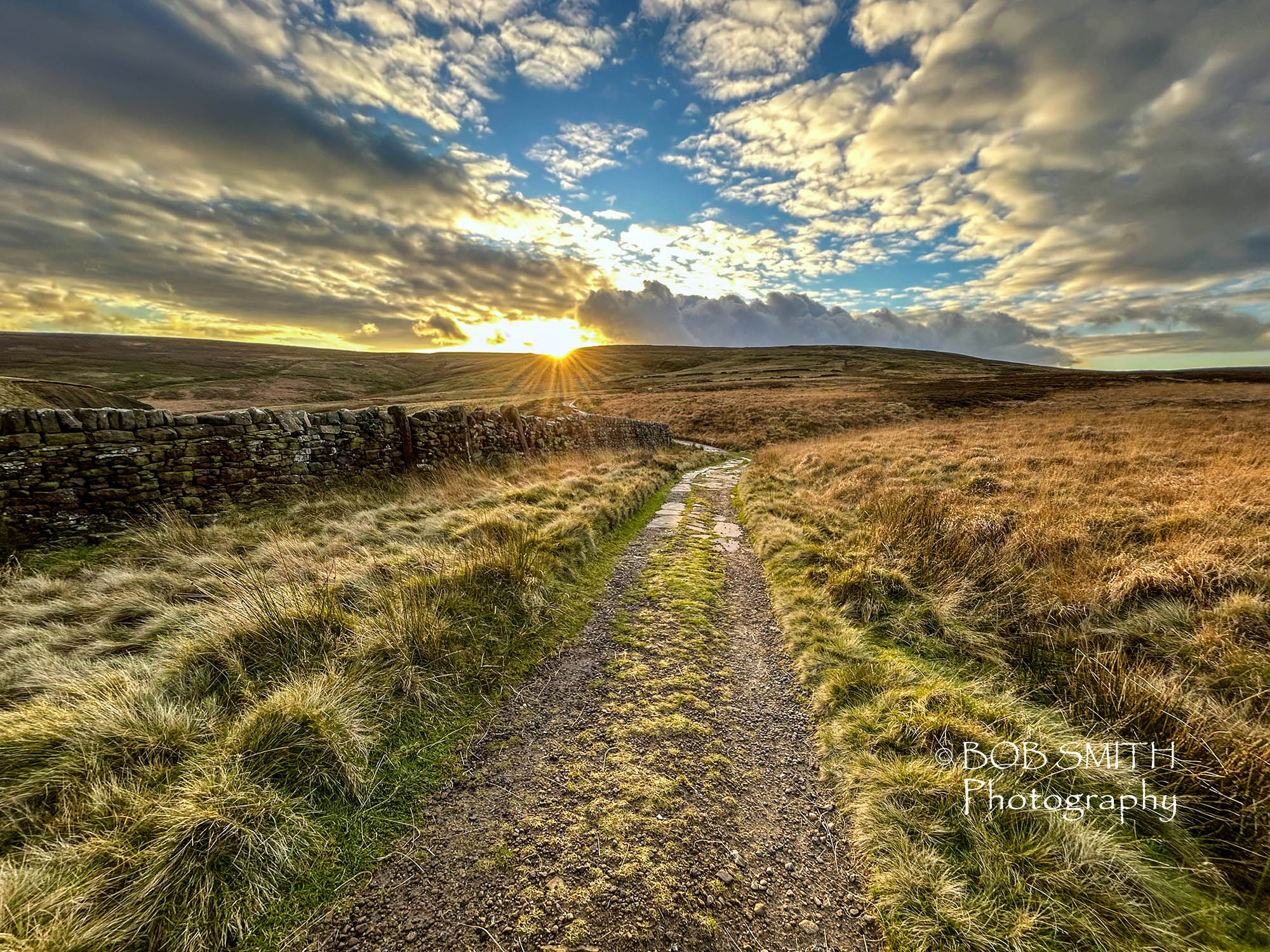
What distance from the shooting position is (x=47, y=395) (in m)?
11.5

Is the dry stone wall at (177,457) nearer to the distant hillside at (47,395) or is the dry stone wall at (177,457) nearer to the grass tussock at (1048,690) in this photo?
the distant hillside at (47,395)

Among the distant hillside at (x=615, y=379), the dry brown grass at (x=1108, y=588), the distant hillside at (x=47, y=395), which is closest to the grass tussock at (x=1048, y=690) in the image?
the dry brown grass at (x=1108, y=588)

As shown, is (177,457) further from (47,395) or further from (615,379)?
(615,379)

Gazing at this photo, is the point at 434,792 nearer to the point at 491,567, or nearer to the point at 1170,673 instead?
the point at 491,567

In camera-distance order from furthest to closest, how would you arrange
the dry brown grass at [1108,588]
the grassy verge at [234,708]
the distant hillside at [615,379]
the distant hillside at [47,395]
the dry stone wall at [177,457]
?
the distant hillside at [615,379]
the distant hillside at [47,395]
the dry stone wall at [177,457]
the dry brown grass at [1108,588]
the grassy verge at [234,708]

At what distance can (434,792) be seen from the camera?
365 cm

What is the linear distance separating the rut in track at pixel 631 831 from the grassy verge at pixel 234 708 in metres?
0.42

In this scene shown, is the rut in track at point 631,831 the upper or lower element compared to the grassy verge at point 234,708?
lower

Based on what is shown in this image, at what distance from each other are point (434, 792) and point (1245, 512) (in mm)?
13189

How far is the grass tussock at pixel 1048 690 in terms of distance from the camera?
2938mm

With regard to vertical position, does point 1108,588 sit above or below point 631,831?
above

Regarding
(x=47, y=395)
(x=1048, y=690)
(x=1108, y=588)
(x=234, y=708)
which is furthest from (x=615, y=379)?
(x=234, y=708)

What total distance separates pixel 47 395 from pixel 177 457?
654 cm

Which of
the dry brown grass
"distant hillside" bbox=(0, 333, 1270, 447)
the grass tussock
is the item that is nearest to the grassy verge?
the grass tussock
